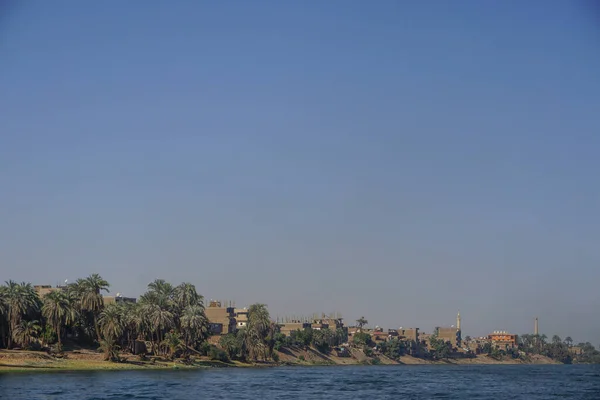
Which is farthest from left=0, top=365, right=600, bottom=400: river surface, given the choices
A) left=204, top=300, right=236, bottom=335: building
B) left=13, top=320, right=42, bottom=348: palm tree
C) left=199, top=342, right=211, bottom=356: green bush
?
left=204, top=300, right=236, bottom=335: building

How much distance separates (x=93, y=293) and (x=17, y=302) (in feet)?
46.6

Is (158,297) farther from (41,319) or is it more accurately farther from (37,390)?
(37,390)

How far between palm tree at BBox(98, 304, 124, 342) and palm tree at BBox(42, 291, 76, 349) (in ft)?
15.2

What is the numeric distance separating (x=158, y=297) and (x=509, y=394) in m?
61.2

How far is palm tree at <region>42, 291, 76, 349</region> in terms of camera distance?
344 feet

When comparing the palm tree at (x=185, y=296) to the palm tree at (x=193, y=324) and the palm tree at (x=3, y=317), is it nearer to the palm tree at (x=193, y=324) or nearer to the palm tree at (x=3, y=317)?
the palm tree at (x=193, y=324)

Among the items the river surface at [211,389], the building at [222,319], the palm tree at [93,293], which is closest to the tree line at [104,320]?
the palm tree at [93,293]

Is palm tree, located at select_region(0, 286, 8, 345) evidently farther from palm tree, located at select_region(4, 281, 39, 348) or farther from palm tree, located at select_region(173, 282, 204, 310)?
palm tree, located at select_region(173, 282, 204, 310)

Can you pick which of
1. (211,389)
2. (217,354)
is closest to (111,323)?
(211,389)

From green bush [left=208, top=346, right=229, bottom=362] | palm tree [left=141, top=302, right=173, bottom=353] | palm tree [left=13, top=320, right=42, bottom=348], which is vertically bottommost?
green bush [left=208, top=346, right=229, bottom=362]

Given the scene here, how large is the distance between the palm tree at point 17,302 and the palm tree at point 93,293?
27.3ft

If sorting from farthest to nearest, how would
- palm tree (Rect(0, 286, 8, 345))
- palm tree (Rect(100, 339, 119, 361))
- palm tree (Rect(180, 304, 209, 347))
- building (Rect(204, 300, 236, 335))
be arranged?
building (Rect(204, 300, 236, 335))
palm tree (Rect(180, 304, 209, 347))
palm tree (Rect(100, 339, 119, 361))
palm tree (Rect(0, 286, 8, 345))

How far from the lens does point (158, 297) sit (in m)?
122

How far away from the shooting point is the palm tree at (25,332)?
9994cm
